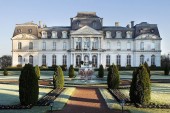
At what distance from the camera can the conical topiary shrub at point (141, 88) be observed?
48.2 ft

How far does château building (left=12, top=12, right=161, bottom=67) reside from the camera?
56906 millimetres

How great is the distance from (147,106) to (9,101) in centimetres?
646

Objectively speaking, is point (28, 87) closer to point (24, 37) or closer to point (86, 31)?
point (86, 31)

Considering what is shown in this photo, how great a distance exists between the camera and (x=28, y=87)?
47.2 feet

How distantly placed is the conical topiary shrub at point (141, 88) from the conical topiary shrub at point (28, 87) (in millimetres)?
4483

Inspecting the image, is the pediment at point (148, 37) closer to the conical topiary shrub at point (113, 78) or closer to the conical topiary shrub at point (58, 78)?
the conical topiary shrub at point (113, 78)

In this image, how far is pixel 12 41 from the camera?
193ft

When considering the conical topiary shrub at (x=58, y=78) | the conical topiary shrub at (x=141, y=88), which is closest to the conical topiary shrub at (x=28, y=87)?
the conical topiary shrub at (x=141, y=88)

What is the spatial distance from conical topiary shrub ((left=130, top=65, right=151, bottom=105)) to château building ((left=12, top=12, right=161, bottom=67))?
4143 centimetres

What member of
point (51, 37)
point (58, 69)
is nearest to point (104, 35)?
point (51, 37)

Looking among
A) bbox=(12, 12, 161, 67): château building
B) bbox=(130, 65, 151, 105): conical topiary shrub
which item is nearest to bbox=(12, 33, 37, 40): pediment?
bbox=(12, 12, 161, 67): château building

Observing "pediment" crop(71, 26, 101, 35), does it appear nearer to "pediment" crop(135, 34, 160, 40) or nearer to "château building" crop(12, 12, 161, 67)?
"château building" crop(12, 12, 161, 67)

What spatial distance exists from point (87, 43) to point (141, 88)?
4249 centimetres

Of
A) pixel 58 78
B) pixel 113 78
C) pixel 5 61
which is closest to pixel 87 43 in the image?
pixel 58 78
